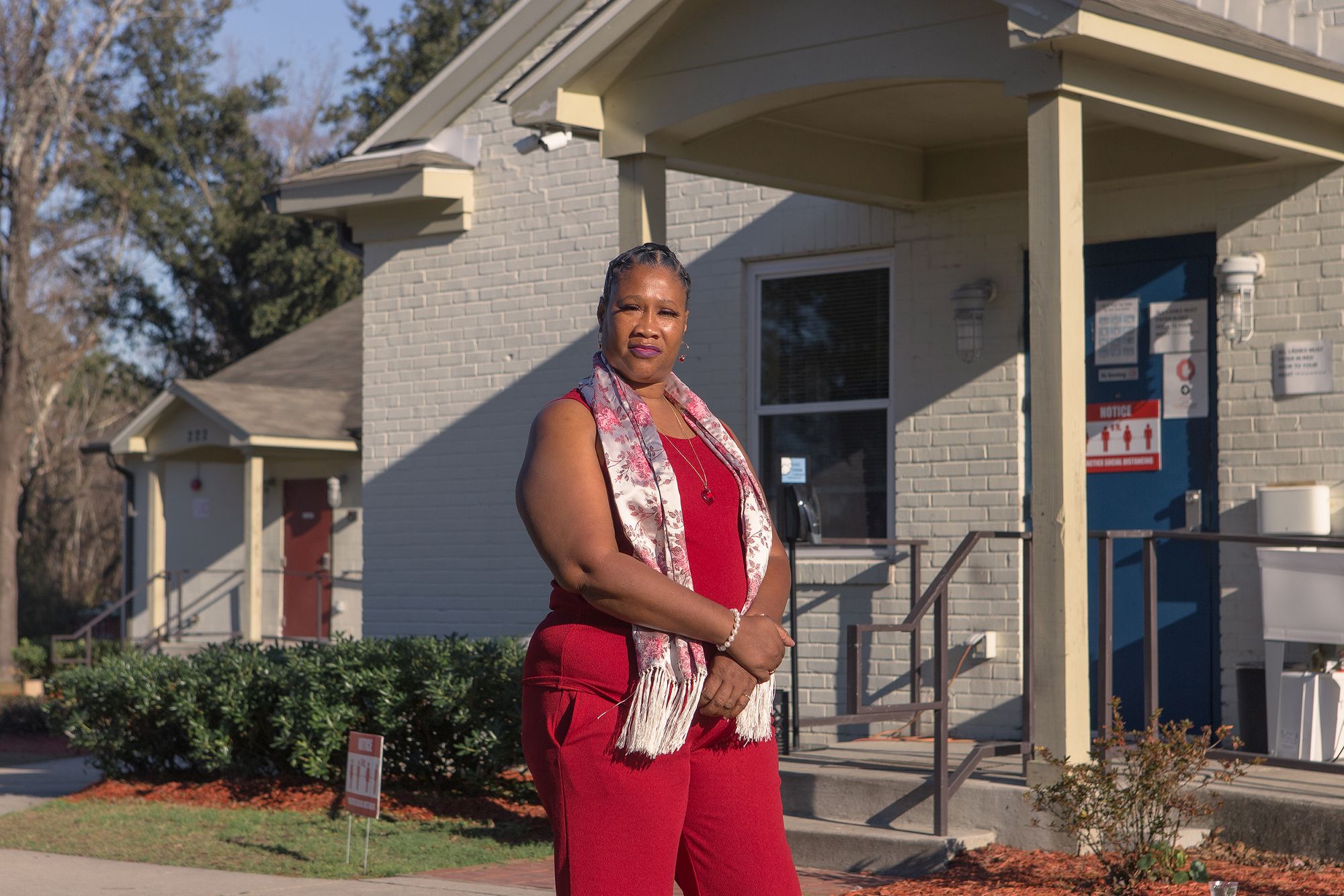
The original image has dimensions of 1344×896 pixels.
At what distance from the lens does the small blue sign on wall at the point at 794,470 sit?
30.9 feet

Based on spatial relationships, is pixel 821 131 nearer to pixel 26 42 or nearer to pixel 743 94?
pixel 743 94

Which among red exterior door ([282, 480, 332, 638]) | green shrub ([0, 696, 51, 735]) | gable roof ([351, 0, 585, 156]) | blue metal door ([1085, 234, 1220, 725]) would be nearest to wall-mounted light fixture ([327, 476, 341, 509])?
red exterior door ([282, 480, 332, 638])

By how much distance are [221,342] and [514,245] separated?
22.0m

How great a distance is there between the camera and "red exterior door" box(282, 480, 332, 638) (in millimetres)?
18547

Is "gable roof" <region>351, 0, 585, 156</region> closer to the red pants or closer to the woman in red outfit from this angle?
the woman in red outfit

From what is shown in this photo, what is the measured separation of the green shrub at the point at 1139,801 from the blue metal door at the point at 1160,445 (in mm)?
2066

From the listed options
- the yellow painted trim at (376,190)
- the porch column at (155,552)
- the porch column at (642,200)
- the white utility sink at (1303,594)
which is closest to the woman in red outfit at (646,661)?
the porch column at (642,200)

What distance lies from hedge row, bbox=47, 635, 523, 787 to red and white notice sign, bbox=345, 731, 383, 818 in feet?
3.97

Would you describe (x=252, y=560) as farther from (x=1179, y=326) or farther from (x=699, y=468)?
(x=699, y=468)

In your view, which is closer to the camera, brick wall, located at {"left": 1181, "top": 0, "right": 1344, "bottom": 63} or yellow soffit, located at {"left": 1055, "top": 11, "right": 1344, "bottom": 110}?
yellow soffit, located at {"left": 1055, "top": 11, "right": 1344, "bottom": 110}

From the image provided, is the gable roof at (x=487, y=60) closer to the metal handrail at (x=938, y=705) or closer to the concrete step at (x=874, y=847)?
the metal handrail at (x=938, y=705)

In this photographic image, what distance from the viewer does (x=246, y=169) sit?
3183 centimetres

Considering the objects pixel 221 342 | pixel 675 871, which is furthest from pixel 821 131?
pixel 221 342

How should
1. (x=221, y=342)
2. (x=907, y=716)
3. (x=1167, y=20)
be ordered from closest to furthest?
(x=1167, y=20), (x=907, y=716), (x=221, y=342)
